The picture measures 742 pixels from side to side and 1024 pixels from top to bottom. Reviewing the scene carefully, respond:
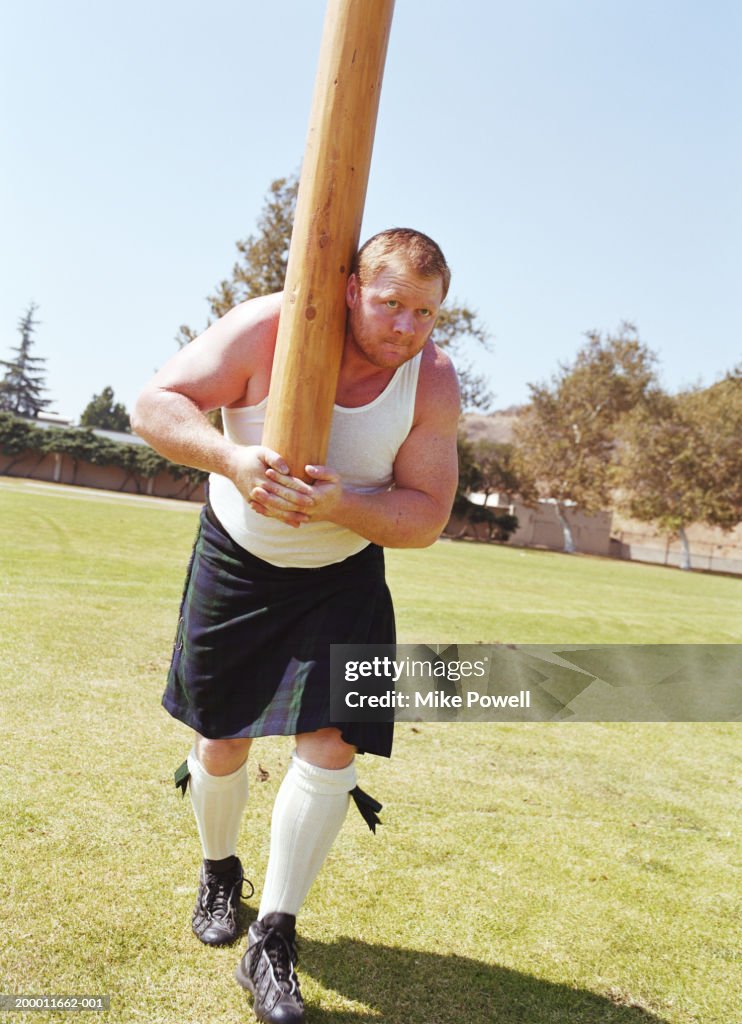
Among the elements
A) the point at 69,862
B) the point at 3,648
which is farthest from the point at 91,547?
the point at 69,862

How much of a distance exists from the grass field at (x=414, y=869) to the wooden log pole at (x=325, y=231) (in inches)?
53.2

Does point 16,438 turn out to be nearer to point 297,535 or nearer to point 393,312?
point 297,535

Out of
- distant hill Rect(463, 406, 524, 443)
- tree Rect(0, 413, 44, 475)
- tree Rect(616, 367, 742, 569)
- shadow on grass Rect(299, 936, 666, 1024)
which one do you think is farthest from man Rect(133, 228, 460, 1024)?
distant hill Rect(463, 406, 524, 443)

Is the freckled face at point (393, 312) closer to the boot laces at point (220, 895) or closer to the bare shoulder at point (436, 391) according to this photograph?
the bare shoulder at point (436, 391)

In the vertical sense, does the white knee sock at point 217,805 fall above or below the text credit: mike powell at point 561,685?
above

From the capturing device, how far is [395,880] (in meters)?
2.93

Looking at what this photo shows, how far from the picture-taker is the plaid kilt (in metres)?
2.36

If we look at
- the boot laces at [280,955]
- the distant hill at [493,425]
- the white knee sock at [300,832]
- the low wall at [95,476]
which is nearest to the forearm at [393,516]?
the white knee sock at [300,832]

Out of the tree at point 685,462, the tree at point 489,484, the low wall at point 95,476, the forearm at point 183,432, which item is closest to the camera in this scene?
the forearm at point 183,432

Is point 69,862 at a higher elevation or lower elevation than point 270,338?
lower

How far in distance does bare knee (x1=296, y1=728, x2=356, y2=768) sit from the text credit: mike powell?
1.35 feet

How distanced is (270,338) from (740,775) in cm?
378

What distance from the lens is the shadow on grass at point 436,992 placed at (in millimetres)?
2188

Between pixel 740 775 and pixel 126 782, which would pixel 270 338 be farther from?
pixel 740 775
